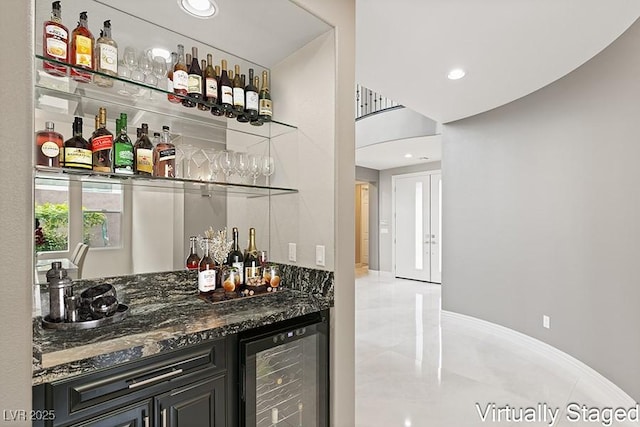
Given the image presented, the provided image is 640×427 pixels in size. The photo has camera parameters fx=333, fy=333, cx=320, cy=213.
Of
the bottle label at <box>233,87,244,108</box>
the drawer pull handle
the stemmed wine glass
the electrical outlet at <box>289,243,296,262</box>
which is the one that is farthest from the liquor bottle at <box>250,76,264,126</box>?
the drawer pull handle

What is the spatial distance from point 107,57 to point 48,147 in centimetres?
49

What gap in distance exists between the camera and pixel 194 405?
1298mm

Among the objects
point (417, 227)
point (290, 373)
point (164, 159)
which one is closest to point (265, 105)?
point (164, 159)

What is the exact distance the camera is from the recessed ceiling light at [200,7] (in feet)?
5.60

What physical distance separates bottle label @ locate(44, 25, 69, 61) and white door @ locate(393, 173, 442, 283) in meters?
6.52

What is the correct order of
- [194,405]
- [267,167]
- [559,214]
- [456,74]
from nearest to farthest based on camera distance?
[194,405] → [267,167] → [456,74] → [559,214]

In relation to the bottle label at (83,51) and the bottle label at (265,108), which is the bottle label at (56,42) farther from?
the bottle label at (265,108)

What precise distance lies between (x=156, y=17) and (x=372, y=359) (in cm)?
321

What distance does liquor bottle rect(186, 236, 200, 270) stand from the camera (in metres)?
2.01

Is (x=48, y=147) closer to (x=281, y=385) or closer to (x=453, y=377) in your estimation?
(x=281, y=385)

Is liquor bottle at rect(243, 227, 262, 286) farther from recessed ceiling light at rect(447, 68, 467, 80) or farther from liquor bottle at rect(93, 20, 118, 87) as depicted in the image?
recessed ceiling light at rect(447, 68, 467, 80)

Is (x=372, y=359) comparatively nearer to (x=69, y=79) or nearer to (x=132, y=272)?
(x=132, y=272)

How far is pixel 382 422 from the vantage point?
7.39 ft

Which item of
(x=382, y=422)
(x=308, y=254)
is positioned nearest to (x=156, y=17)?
(x=308, y=254)
